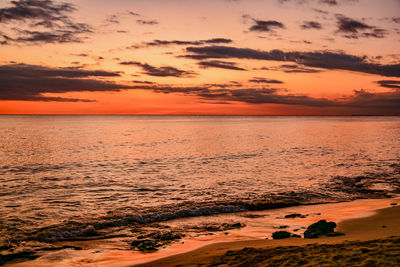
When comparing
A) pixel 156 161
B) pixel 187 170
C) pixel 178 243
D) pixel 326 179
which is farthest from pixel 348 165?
pixel 178 243

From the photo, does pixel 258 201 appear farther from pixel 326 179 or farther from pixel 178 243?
pixel 326 179

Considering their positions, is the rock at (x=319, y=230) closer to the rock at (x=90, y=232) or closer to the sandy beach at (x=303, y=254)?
the sandy beach at (x=303, y=254)

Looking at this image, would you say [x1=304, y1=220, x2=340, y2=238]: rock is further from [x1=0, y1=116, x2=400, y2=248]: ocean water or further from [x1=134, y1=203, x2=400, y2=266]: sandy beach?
[x1=0, y1=116, x2=400, y2=248]: ocean water

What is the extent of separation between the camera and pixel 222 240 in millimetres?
11984

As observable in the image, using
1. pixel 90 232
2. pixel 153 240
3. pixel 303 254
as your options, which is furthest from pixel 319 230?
pixel 90 232

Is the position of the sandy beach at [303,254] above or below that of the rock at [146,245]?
above

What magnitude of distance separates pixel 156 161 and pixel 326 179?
20143mm

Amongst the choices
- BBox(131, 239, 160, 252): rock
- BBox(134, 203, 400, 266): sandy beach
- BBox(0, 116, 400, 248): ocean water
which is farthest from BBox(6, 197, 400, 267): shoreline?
BBox(0, 116, 400, 248): ocean water

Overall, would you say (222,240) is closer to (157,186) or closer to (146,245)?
(146,245)

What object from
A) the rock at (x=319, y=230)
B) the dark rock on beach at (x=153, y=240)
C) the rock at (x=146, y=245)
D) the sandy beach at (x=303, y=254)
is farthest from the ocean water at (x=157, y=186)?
the rock at (x=319, y=230)

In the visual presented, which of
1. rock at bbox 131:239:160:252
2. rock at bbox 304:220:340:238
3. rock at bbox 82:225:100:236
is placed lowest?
rock at bbox 82:225:100:236

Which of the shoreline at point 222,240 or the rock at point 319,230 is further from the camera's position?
the rock at point 319,230

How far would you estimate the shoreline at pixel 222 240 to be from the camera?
10193mm

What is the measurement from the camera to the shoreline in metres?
10.2
